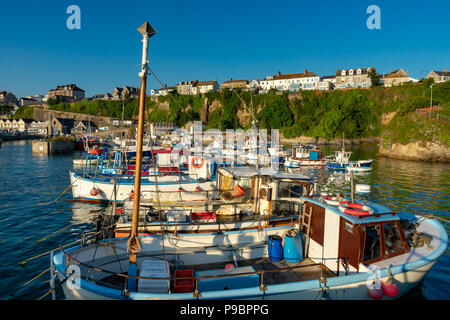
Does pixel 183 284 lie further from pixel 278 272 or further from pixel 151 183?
pixel 151 183

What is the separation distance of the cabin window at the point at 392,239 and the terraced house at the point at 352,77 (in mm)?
118070

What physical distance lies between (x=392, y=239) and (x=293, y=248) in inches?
133

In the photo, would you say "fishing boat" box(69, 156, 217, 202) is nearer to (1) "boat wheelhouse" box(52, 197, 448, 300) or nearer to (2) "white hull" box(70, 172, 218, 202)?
(2) "white hull" box(70, 172, 218, 202)

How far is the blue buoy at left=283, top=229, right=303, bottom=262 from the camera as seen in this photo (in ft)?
32.2

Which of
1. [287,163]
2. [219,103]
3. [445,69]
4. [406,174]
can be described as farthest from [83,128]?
[445,69]

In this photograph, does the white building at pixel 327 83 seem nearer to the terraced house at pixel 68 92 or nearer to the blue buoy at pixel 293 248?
the blue buoy at pixel 293 248

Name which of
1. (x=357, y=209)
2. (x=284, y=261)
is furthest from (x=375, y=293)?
(x=284, y=261)

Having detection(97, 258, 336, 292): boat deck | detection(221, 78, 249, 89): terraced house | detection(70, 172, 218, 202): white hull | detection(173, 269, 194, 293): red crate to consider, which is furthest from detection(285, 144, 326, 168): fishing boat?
detection(221, 78, 249, 89): terraced house

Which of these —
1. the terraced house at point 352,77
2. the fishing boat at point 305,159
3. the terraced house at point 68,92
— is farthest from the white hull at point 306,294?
the terraced house at point 68,92

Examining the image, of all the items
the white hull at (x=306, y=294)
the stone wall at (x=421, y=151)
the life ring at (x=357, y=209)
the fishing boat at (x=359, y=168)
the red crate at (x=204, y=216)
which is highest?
the stone wall at (x=421, y=151)

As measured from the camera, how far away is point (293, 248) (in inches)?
386

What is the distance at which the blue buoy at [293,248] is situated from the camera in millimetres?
9805

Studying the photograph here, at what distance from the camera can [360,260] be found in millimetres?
8109

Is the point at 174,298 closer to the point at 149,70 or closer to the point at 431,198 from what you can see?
the point at 149,70
